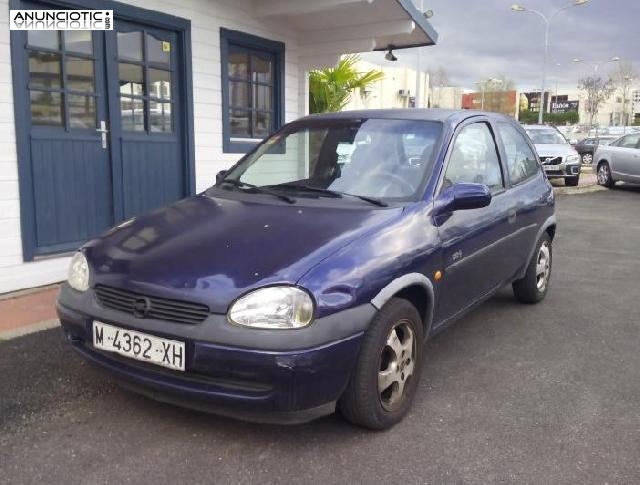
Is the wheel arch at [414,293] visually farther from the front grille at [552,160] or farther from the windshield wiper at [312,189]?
the front grille at [552,160]

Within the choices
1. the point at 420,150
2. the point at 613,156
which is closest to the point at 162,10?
the point at 420,150

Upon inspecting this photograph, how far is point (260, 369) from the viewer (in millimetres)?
2555

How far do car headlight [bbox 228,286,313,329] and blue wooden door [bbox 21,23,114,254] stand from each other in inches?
136

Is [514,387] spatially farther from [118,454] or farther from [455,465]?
[118,454]

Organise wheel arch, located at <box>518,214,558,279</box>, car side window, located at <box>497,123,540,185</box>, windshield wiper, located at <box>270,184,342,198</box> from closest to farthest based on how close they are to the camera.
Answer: windshield wiper, located at <box>270,184,342,198</box> → car side window, located at <box>497,123,540,185</box> → wheel arch, located at <box>518,214,558,279</box>

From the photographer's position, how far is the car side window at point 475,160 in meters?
3.82

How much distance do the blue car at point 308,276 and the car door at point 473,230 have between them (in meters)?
0.02

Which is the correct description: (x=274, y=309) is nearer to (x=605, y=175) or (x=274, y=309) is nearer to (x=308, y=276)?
(x=308, y=276)

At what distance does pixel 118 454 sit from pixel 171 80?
4.68 metres

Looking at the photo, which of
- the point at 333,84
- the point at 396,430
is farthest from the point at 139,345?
the point at 333,84

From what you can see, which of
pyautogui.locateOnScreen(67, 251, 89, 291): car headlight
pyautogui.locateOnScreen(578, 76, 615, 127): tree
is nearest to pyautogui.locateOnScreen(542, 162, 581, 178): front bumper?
pyautogui.locateOnScreen(67, 251, 89, 291): car headlight

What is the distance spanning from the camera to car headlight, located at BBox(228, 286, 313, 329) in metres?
2.60

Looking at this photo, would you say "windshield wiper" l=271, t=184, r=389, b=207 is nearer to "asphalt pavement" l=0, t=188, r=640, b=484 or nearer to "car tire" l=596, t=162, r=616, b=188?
"asphalt pavement" l=0, t=188, r=640, b=484

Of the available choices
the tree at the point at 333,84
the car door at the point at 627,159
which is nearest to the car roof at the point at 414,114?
the tree at the point at 333,84
